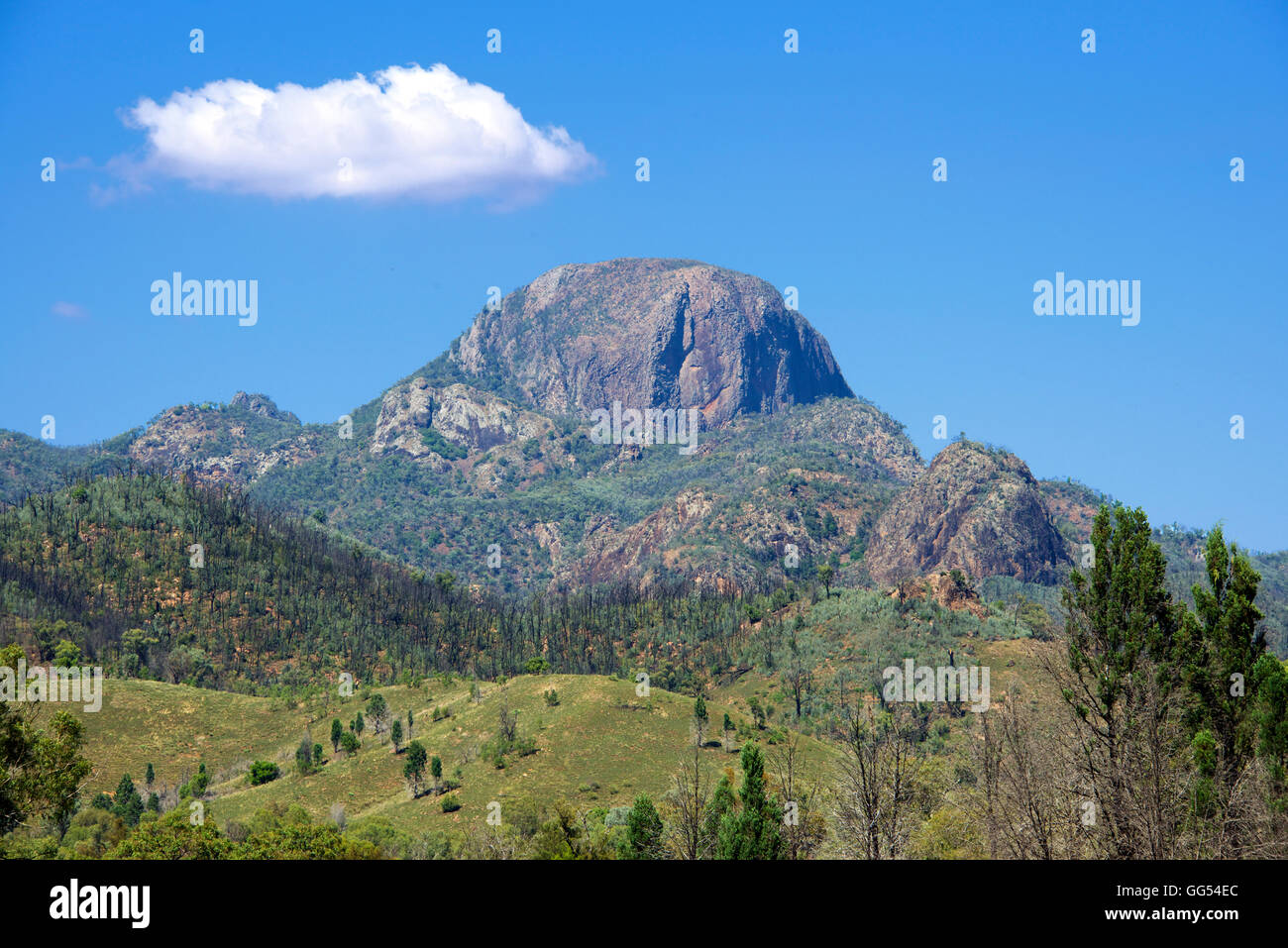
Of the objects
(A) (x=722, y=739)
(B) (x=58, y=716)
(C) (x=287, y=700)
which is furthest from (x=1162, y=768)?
(C) (x=287, y=700)

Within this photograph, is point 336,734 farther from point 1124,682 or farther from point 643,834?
point 1124,682

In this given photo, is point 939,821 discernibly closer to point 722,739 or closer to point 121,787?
point 722,739

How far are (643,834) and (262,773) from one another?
66272 millimetres

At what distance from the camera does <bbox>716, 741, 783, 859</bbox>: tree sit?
50.8 m

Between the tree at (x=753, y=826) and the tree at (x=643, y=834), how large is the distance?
4132mm

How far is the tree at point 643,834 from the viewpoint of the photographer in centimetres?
5375

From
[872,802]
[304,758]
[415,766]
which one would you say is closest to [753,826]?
[872,802]

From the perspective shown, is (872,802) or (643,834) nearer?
(872,802)

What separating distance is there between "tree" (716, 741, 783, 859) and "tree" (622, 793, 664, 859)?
4132 millimetres

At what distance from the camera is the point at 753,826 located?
5172cm
